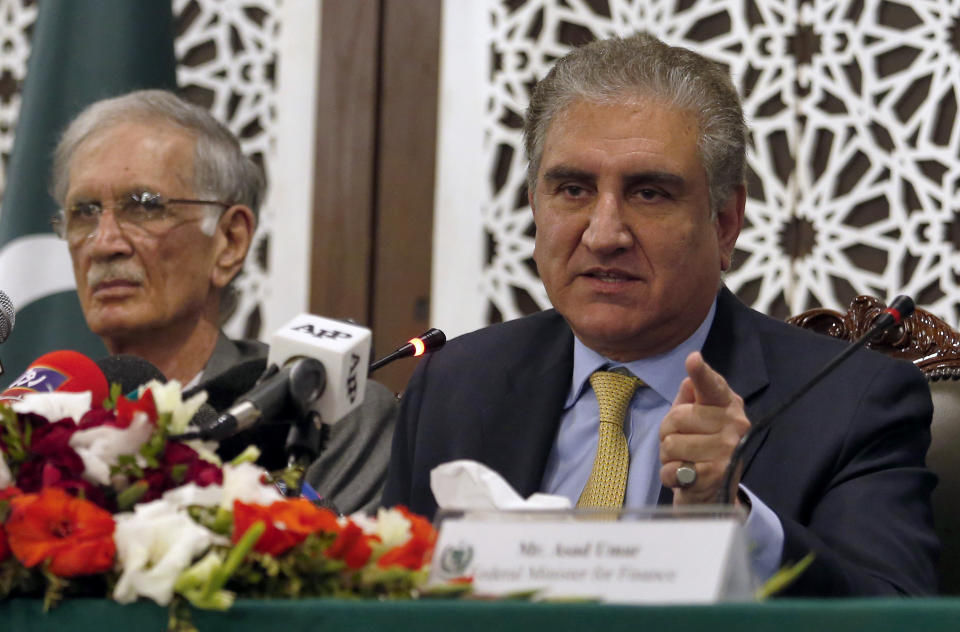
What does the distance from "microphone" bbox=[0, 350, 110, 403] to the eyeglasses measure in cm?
127

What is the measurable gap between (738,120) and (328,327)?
39.6 inches

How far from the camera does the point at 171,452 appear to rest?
3.77 feet

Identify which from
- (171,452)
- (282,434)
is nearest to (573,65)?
(282,434)

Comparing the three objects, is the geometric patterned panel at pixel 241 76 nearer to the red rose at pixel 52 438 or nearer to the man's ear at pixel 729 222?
the man's ear at pixel 729 222

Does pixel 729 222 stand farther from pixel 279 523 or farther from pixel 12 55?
pixel 12 55

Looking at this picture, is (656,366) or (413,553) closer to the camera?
(413,553)

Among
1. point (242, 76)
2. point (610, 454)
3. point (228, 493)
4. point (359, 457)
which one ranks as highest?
point (242, 76)

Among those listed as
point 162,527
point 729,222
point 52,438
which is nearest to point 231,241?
point 729,222

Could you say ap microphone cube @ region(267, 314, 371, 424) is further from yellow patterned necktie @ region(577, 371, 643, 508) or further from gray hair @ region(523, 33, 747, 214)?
gray hair @ region(523, 33, 747, 214)

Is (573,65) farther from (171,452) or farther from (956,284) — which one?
(956,284)

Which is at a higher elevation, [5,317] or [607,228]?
[607,228]

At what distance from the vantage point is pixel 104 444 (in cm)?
113

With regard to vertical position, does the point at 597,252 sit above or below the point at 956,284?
above

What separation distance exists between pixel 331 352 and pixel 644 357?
0.90 m
